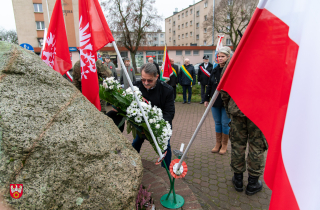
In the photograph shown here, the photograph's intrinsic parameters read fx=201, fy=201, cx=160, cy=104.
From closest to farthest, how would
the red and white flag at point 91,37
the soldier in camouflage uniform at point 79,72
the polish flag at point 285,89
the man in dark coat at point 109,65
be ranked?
the polish flag at point 285,89
the red and white flag at point 91,37
the soldier in camouflage uniform at point 79,72
the man in dark coat at point 109,65

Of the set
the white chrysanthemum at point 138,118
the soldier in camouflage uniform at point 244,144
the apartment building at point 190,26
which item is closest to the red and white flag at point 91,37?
the white chrysanthemum at point 138,118

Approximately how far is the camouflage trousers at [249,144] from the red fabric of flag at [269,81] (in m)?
1.20

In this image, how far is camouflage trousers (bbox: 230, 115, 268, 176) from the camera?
8.85 feet

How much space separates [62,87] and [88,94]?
0.78 m

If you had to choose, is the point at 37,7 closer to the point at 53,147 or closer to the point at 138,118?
the point at 138,118

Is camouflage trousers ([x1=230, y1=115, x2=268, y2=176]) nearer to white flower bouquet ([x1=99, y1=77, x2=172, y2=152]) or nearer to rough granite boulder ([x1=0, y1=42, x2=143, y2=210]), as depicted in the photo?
white flower bouquet ([x1=99, y1=77, x2=172, y2=152])

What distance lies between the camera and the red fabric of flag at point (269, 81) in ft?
4.20

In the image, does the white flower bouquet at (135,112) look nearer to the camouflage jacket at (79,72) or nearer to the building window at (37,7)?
the camouflage jacket at (79,72)

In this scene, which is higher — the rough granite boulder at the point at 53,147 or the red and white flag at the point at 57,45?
the red and white flag at the point at 57,45

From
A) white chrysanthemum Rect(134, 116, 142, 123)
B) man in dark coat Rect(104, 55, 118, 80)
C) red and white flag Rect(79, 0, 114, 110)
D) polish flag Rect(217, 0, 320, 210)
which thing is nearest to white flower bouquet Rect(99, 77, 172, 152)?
white chrysanthemum Rect(134, 116, 142, 123)

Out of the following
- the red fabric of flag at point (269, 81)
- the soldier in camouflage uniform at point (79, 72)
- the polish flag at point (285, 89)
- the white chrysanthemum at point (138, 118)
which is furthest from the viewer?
the soldier in camouflage uniform at point (79, 72)

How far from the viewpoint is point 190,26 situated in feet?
168

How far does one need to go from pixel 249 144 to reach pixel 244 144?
83mm

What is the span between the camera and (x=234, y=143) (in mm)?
2918
